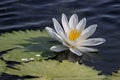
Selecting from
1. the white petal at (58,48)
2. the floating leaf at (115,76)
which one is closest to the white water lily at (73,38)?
the white petal at (58,48)

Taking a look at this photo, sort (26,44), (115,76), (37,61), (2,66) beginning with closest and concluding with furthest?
(115,76)
(2,66)
(37,61)
(26,44)

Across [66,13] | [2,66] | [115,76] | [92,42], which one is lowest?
[115,76]

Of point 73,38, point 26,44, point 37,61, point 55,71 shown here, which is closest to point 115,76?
point 55,71

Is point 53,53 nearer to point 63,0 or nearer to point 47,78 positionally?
point 47,78

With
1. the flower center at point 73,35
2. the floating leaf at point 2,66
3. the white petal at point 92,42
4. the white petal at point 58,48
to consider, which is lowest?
the floating leaf at point 2,66

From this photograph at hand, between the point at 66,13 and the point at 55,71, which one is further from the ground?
the point at 66,13

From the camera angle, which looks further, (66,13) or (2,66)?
(66,13)

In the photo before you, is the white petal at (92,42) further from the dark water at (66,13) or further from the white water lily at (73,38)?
the dark water at (66,13)

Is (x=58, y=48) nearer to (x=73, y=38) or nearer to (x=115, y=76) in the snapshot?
(x=73, y=38)

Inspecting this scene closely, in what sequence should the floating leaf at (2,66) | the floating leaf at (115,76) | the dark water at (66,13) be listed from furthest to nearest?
the dark water at (66,13), the floating leaf at (2,66), the floating leaf at (115,76)
